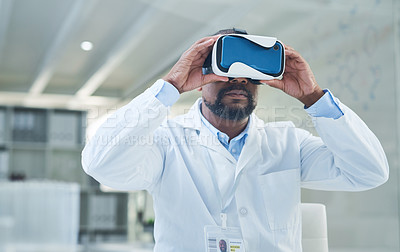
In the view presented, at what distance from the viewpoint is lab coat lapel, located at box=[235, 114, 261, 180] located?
4.78 feet

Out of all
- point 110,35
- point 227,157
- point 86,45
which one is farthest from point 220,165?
point 86,45

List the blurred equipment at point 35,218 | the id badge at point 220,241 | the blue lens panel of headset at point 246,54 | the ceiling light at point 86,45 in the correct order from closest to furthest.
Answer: the blue lens panel of headset at point 246,54 < the id badge at point 220,241 < the blurred equipment at point 35,218 < the ceiling light at point 86,45

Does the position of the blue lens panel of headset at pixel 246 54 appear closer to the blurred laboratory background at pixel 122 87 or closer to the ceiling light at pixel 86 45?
the blurred laboratory background at pixel 122 87

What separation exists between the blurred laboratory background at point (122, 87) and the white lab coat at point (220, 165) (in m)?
0.16

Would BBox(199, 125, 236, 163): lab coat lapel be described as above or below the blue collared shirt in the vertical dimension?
below

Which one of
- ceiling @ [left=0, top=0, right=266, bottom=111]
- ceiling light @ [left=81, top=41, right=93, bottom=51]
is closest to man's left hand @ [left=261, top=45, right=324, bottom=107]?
ceiling @ [left=0, top=0, right=266, bottom=111]

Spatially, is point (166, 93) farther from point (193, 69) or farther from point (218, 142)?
point (218, 142)

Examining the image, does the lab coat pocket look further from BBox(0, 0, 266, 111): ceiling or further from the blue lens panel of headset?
BBox(0, 0, 266, 111): ceiling

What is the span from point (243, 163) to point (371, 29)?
50.5 inches

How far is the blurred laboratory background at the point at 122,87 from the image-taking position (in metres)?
2.32

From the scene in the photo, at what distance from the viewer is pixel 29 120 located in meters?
6.05

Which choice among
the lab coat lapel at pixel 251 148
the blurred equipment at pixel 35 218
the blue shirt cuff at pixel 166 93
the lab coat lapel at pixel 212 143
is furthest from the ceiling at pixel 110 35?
the blue shirt cuff at pixel 166 93

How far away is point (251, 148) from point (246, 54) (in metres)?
0.35

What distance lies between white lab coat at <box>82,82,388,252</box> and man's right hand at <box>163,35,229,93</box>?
9 centimetres
